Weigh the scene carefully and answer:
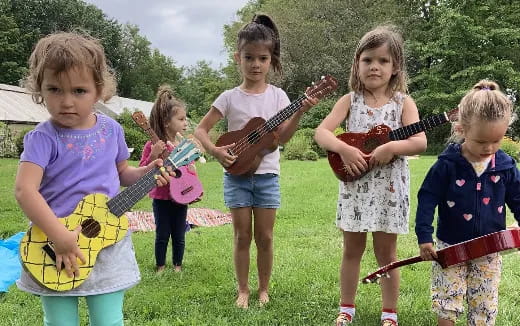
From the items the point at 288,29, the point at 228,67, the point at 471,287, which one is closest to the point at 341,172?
the point at 471,287

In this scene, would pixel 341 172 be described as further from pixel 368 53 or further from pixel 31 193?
pixel 31 193

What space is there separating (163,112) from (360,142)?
2.49 metres

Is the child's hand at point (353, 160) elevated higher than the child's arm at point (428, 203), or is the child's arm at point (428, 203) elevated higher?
the child's hand at point (353, 160)

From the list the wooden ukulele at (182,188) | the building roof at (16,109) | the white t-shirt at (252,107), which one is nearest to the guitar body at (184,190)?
the wooden ukulele at (182,188)

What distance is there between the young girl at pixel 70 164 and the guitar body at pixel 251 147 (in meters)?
1.35

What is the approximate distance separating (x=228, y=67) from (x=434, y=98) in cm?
1671

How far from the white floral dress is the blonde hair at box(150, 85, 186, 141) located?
2378 millimetres

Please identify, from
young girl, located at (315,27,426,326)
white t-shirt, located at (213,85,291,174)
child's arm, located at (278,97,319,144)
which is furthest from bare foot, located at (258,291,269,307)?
child's arm, located at (278,97,319,144)

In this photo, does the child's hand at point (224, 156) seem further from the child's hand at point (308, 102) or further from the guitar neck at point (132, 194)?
the guitar neck at point (132, 194)

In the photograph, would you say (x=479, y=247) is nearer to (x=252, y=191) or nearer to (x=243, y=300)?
(x=252, y=191)

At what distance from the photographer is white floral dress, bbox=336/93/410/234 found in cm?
319

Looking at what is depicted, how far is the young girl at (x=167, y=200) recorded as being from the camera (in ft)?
16.2

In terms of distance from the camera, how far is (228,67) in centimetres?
3838

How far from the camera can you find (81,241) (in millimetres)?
2279
